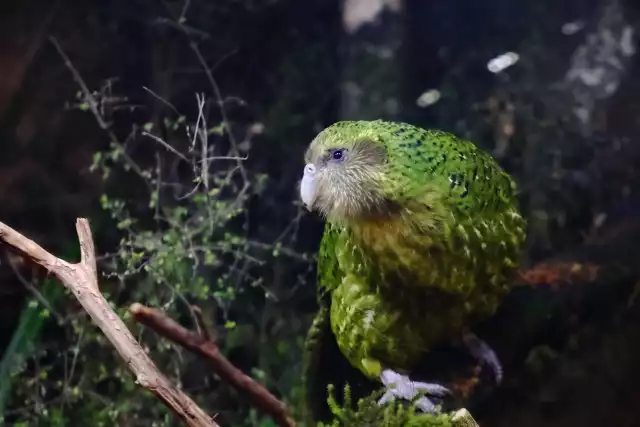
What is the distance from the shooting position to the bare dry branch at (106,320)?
814 millimetres

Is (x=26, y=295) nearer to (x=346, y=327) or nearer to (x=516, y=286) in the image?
(x=346, y=327)

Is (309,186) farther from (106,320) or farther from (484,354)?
(484,354)

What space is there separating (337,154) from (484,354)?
1.66 feet

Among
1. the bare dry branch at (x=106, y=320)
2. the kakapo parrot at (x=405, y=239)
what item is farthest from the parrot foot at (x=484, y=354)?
the bare dry branch at (x=106, y=320)

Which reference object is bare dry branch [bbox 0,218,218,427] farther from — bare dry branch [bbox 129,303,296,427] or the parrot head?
the parrot head

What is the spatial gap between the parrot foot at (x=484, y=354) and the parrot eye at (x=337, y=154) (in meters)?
0.45

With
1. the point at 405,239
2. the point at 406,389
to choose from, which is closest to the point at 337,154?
the point at 405,239

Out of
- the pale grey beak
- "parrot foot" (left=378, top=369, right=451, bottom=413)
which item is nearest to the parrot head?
the pale grey beak

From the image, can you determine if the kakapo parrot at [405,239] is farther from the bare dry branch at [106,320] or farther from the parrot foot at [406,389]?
the bare dry branch at [106,320]

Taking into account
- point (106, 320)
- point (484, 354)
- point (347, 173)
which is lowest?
point (484, 354)

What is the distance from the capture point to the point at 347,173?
976mm

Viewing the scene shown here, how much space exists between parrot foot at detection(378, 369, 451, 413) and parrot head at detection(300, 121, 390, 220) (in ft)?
1.01

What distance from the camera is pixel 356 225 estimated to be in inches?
39.7

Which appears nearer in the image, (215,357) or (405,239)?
(405,239)
